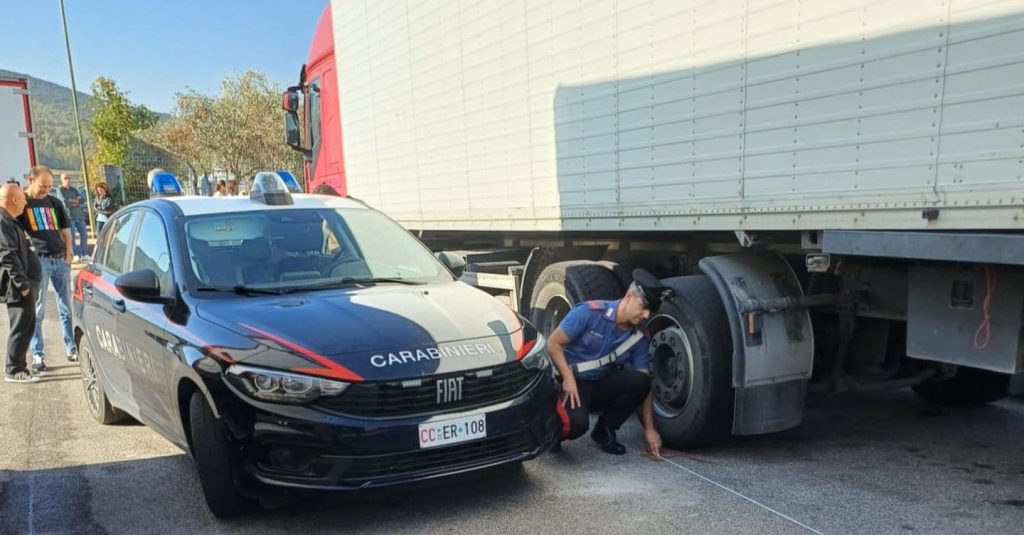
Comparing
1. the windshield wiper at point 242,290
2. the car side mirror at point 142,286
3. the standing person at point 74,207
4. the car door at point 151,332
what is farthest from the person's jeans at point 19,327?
the standing person at point 74,207

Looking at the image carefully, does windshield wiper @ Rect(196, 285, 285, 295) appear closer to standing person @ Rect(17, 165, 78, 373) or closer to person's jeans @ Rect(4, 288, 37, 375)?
person's jeans @ Rect(4, 288, 37, 375)

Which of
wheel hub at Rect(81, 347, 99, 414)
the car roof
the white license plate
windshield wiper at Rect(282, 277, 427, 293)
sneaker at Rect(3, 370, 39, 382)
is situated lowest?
sneaker at Rect(3, 370, 39, 382)

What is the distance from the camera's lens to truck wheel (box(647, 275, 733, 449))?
4168 mm

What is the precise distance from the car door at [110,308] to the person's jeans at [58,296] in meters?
2.14

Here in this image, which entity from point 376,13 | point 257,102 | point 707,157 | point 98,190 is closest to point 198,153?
point 257,102

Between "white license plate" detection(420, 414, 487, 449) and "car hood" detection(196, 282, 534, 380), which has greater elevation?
"car hood" detection(196, 282, 534, 380)

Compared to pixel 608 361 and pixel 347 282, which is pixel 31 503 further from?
pixel 608 361

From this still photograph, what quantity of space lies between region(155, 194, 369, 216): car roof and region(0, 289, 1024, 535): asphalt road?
58.6 inches

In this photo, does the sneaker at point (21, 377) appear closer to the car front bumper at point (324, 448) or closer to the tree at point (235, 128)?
the car front bumper at point (324, 448)

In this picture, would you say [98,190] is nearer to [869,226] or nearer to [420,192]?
[420,192]

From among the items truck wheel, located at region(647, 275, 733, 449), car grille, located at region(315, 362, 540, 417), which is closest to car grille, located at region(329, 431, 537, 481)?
car grille, located at region(315, 362, 540, 417)

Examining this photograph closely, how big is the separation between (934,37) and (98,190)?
51.3 ft

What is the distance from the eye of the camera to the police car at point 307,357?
307 cm

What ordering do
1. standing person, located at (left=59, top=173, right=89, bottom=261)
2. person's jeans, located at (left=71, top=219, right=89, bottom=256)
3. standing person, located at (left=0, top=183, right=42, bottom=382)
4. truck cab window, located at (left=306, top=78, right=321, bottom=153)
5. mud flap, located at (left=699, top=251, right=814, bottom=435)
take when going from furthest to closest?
person's jeans, located at (left=71, top=219, right=89, bottom=256) < standing person, located at (left=59, top=173, right=89, bottom=261) < truck cab window, located at (left=306, top=78, right=321, bottom=153) < standing person, located at (left=0, top=183, right=42, bottom=382) < mud flap, located at (left=699, top=251, right=814, bottom=435)
